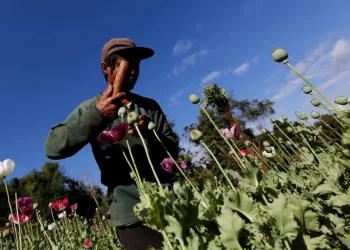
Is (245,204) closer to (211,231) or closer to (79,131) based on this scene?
(211,231)

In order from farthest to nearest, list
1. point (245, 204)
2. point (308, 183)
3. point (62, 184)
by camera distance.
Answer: point (62, 184)
point (308, 183)
point (245, 204)

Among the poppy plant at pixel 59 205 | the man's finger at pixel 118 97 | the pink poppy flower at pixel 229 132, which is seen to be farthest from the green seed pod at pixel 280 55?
the poppy plant at pixel 59 205

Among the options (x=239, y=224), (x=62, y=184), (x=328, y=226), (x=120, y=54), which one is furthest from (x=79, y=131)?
(x=62, y=184)

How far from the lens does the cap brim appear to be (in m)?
1.79

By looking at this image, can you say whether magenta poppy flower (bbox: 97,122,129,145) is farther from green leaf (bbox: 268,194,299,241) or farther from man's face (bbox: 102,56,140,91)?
green leaf (bbox: 268,194,299,241)

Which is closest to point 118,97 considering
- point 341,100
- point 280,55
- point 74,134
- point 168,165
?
point 74,134

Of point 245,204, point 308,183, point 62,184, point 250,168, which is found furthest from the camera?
point 62,184

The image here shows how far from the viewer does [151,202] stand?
0.91 metres

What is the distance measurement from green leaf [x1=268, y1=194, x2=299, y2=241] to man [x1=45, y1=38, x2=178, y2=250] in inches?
30.1

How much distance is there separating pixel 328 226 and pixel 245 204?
13.1 inches

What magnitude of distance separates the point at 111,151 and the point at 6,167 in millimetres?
691

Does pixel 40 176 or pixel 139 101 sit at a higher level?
pixel 40 176

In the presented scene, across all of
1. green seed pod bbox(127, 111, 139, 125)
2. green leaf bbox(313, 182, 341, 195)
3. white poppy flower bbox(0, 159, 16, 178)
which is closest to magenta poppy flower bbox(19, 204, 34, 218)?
white poppy flower bbox(0, 159, 16, 178)

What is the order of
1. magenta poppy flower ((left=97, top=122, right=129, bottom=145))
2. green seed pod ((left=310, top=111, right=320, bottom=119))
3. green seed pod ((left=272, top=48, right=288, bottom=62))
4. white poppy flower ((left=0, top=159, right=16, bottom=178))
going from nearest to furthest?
Answer: green seed pod ((left=272, top=48, right=288, bottom=62)), magenta poppy flower ((left=97, top=122, right=129, bottom=145)), white poppy flower ((left=0, top=159, right=16, bottom=178)), green seed pod ((left=310, top=111, right=320, bottom=119))
